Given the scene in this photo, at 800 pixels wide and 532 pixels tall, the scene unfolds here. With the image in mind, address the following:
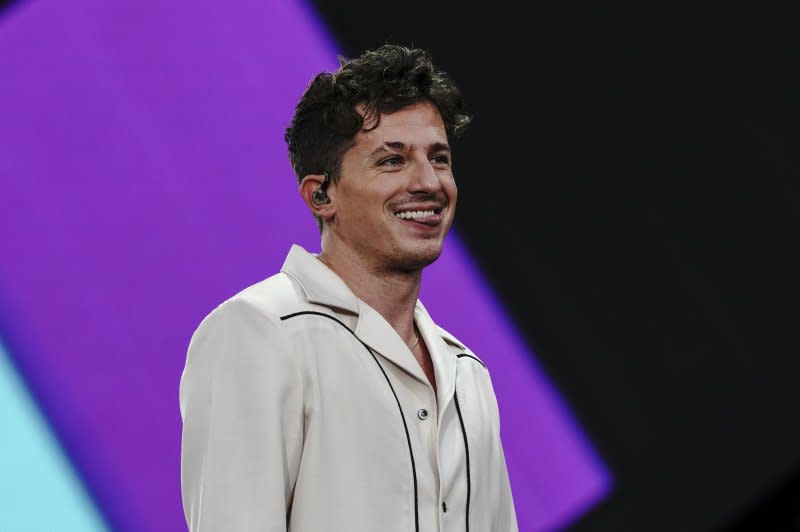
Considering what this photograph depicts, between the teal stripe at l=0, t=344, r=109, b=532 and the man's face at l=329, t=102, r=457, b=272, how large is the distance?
1.33 m

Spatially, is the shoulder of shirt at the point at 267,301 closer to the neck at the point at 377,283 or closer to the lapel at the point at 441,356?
the neck at the point at 377,283

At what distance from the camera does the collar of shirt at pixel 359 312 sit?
1.51m

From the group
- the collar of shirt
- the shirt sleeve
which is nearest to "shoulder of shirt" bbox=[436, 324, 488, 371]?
the collar of shirt

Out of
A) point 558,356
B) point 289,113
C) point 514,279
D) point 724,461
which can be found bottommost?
point 724,461

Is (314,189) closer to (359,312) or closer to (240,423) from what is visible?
(359,312)

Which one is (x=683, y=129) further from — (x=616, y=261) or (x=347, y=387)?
(x=347, y=387)

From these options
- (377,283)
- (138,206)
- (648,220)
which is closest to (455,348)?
(377,283)

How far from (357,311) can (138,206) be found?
135 centimetres

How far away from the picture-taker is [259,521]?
1330 mm

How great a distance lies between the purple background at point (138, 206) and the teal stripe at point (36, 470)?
0.03 meters

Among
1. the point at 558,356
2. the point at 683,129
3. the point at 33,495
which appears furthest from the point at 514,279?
the point at 33,495

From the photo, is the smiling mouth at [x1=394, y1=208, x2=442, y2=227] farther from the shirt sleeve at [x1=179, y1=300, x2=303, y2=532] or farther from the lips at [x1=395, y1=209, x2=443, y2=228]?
the shirt sleeve at [x1=179, y1=300, x2=303, y2=532]

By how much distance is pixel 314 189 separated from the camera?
1631 mm

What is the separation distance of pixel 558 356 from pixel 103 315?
4.15 feet
